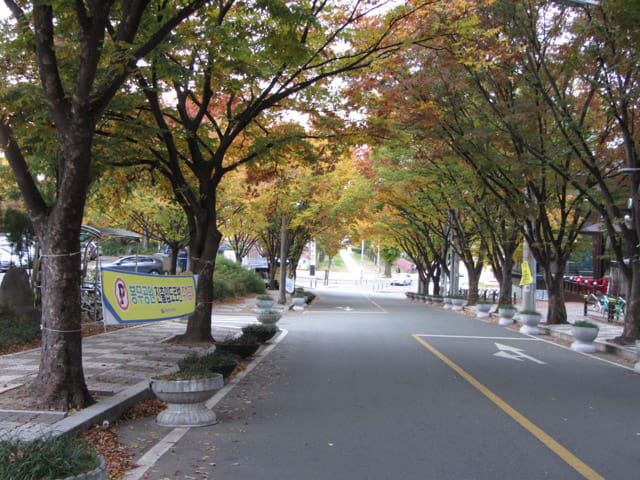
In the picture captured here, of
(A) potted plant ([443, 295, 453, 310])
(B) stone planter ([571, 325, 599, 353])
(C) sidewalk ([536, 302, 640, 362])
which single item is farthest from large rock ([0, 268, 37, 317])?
(A) potted plant ([443, 295, 453, 310])

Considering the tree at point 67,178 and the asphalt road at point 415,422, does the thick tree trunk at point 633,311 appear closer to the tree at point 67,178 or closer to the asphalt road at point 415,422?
the asphalt road at point 415,422

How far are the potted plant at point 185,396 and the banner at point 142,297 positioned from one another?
135cm

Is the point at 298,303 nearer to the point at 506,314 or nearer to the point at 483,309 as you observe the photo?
the point at 483,309

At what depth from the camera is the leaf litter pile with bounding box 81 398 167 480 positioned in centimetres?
495

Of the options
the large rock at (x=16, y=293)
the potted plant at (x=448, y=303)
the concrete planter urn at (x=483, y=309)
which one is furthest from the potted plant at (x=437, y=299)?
the large rock at (x=16, y=293)

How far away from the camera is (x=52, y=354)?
21.2ft

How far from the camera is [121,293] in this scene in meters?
7.65

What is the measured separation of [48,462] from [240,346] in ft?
23.7

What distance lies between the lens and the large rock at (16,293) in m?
12.8

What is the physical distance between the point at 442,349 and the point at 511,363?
2104mm

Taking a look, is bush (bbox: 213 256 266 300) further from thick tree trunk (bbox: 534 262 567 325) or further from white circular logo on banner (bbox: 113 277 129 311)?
white circular logo on banner (bbox: 113 277 129 311)

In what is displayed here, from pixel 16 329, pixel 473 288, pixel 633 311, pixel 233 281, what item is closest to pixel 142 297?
pixel 16 329

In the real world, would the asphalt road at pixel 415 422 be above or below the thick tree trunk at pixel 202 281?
below

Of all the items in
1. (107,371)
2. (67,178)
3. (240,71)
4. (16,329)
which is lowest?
(107,371)
